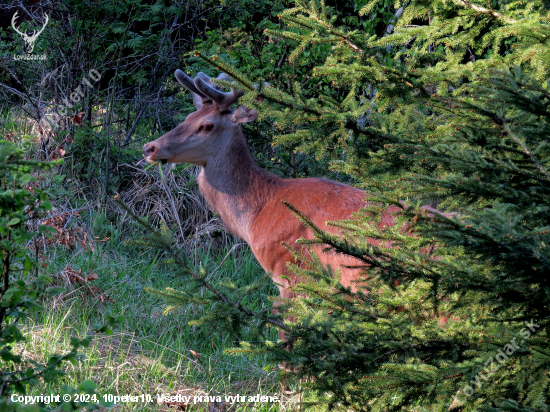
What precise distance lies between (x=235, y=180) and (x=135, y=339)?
75.6 inches

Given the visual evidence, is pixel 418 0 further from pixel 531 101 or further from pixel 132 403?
pixel 132 403

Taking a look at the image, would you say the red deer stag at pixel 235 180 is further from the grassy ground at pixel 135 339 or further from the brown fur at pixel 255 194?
the grassy ground at pixel 135 339

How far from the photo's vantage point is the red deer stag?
5387 mm

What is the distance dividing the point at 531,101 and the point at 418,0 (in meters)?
1.21

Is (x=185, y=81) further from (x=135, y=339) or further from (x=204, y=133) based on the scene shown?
(x=135, y=339)

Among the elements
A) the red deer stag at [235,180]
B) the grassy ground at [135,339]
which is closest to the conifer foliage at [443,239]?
the grassy ground at [135,339]

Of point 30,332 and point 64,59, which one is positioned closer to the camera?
point 30,332

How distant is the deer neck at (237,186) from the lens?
5.81m

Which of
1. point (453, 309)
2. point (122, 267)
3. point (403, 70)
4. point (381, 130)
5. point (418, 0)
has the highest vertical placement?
point (418, 0)

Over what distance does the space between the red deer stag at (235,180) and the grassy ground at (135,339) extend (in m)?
0.84

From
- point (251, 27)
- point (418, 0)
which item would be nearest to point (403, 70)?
point (418, 0)

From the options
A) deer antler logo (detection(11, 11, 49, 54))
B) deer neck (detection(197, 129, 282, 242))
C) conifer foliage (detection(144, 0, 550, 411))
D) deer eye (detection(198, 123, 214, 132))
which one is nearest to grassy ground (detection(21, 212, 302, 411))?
conifer foliage (detection(144, 0, 550, 411))

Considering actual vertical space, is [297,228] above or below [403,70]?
below

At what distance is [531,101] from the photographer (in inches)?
94.3
